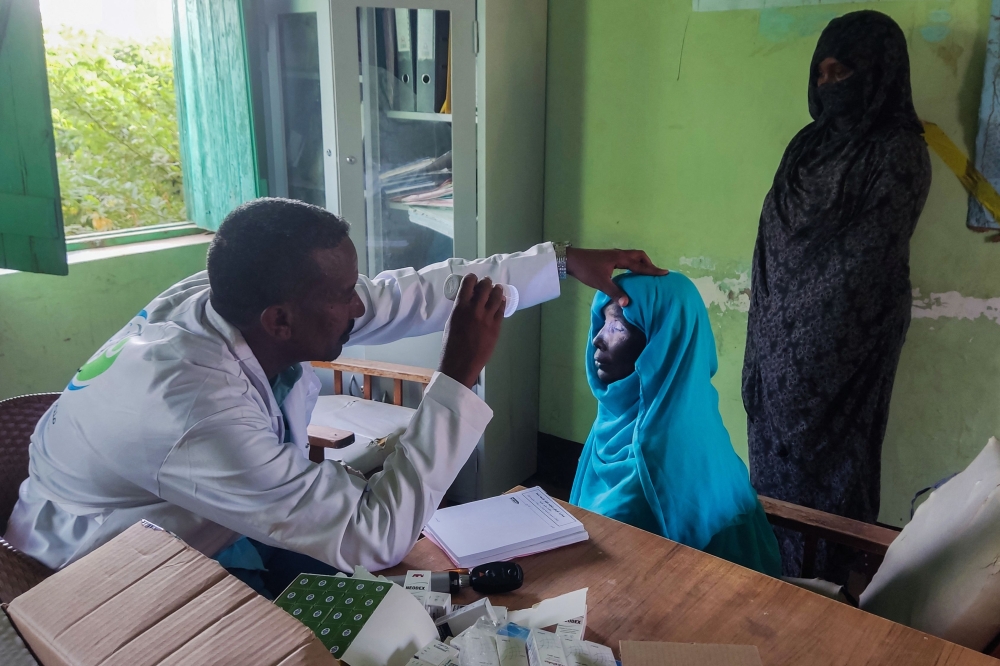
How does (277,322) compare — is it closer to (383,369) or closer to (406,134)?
(383,369)

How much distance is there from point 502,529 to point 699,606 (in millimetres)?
346

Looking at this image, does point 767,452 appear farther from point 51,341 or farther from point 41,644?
point 51,341

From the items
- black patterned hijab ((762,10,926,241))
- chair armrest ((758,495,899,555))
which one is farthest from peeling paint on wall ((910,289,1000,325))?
chair armrest ((758,495,899,555))

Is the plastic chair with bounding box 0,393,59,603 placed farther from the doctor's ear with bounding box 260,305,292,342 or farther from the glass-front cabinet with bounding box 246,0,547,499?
the glass-front cabinet with bounding box 246,0,547,499

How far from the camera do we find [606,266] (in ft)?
5.66

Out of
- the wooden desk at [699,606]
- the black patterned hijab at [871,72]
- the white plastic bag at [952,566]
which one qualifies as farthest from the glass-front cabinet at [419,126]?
the white plastic bag at [952,566]

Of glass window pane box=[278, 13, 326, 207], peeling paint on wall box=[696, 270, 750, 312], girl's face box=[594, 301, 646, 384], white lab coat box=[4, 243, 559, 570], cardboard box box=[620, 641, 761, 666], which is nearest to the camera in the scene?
cardboard box box=[620, 641, 761, 666]

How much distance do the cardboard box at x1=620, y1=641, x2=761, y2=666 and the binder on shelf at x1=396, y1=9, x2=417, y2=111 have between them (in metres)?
2.28

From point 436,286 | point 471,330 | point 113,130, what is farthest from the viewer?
point 113,130

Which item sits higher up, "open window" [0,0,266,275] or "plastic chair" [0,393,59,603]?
"open window" [0,0,266,275]

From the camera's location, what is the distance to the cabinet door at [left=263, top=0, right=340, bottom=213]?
279 centimetres

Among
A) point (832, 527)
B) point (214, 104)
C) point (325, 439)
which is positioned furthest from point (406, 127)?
point (832, 527)

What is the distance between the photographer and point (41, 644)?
601mm

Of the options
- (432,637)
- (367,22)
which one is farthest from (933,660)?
(367,22)
